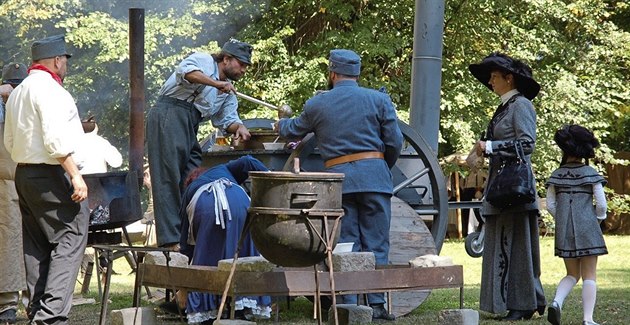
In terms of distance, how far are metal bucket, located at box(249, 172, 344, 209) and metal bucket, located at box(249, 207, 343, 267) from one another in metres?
0.04

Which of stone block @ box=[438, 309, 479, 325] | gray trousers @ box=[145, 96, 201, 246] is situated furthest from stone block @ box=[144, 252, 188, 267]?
stone block @ box=[438, 309, 479, 325]

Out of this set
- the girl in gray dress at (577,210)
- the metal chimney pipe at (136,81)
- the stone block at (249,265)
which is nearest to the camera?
the stone block at (249,265)

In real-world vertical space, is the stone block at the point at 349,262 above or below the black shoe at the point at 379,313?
above

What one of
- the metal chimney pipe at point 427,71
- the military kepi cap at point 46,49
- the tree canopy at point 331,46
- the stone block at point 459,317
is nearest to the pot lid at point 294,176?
the stone block at point 459,317

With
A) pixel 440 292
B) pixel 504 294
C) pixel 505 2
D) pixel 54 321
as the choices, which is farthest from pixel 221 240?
pixel 505 2

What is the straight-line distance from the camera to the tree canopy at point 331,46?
16922 millimetres

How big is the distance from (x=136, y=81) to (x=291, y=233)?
3954 millimetres

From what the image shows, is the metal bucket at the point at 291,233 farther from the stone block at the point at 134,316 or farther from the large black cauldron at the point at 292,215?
the stone block at the point at 134,316

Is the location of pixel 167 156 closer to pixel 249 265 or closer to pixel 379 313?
pixel 379 313

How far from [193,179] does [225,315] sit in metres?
1.04

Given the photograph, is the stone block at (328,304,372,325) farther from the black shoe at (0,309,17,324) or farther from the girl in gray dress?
the black shoe at (0,309,17,324)

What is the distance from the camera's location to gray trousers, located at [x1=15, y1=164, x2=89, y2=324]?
232 inches

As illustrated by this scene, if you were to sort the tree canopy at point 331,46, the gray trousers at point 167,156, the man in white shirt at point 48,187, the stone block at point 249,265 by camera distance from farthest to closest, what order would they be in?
1. the tree canopy at point 331,46
2. the gray trousers at point 167,156
3. the man in white shirt at point 48,187
4. the stone block at point 249,265

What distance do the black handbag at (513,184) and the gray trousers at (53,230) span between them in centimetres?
252
